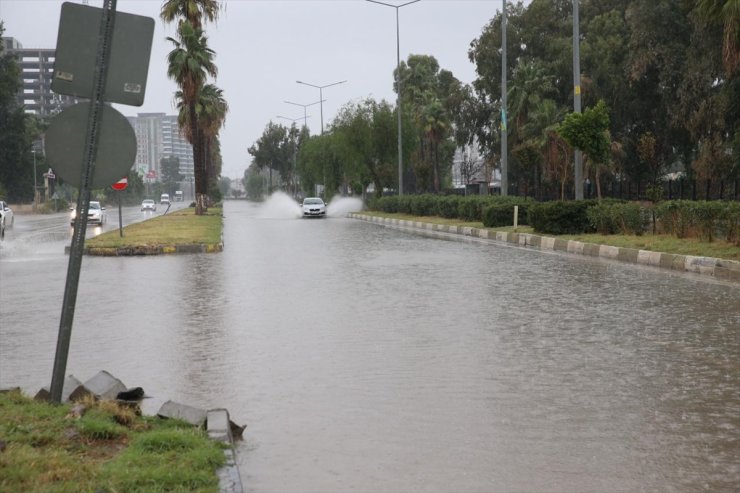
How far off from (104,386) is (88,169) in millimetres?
1562

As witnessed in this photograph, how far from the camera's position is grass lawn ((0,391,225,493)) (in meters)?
4.36

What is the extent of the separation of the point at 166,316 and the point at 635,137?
4860 centimetres

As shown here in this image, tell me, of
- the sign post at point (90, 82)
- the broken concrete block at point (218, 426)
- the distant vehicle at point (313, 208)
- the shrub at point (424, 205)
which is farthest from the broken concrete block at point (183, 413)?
the distant vehicle at point (313, 208)

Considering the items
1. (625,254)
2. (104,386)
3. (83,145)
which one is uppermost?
(83,145)

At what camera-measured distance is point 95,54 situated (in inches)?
A: 239

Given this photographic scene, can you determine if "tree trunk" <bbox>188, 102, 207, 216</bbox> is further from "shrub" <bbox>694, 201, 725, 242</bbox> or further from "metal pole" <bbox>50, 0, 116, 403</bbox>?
"metal pole" <bbox>50, 0, 116, 403</bbox>

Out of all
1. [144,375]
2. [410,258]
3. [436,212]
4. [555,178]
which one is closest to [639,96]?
[555,178]

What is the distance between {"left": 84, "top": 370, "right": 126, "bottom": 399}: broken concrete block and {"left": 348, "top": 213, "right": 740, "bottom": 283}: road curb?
12.0 m

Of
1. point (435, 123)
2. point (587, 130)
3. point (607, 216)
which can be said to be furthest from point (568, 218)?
Result: point (435, 123)

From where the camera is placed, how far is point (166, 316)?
11.7m

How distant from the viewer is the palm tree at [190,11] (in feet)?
159

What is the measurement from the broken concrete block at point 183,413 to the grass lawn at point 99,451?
100 millimetres

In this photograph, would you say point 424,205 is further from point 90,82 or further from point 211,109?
point 90,82

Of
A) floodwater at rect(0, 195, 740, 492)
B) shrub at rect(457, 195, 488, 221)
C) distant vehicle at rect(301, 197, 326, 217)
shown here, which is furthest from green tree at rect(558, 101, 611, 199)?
distant vehicle at rect(301, 197, 326, 217)
